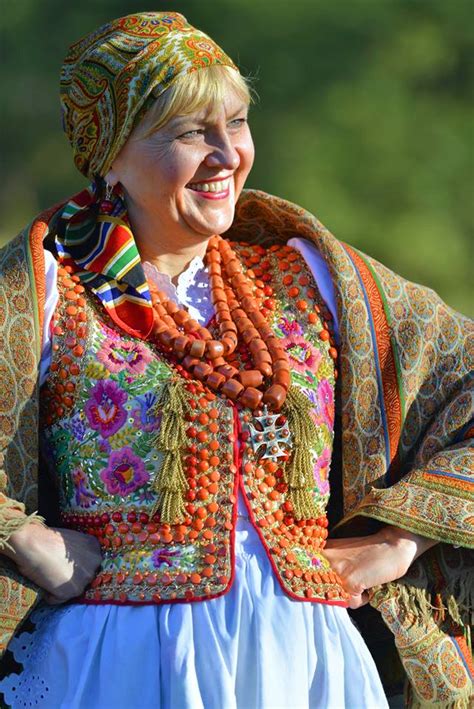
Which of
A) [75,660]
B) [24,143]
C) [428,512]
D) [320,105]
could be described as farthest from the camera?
[320,105]

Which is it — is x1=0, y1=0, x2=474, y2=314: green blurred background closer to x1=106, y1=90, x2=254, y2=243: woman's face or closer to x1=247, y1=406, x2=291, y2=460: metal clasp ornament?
x1=106, y1=90, x2=254, y2=243: woman's face

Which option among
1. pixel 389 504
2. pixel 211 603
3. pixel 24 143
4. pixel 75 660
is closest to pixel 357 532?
pixel 389 504

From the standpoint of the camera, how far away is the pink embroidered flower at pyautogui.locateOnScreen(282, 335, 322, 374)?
3.00m

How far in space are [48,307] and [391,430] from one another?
78cm

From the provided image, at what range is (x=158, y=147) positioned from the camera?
2.93m

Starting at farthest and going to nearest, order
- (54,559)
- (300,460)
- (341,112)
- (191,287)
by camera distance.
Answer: (341,112)
(191,287)
(300,460)
(54,559)

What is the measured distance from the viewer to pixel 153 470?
2.81 metres

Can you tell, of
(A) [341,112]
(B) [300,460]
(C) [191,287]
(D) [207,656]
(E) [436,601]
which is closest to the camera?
(D) [207,656]

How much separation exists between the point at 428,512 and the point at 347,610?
308 mm

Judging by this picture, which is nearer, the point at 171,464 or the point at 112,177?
the point at 171,464

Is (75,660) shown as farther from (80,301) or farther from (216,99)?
(216,99)

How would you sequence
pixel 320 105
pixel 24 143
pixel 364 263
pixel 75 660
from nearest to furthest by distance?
1. pixel 75 660
2. pixel 364 263
3. pixel 24 143
4. pixel 320 105

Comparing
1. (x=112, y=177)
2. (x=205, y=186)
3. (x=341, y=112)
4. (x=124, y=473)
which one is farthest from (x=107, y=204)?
(x=341, y=112)

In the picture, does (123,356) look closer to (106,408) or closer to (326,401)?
(106,408)
